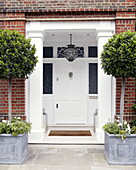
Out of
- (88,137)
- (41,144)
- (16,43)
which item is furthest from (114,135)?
(16,43)

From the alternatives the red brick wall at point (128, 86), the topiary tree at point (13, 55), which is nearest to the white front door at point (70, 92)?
the red brick wall at point (128, 86)

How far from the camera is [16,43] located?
12.5 feet

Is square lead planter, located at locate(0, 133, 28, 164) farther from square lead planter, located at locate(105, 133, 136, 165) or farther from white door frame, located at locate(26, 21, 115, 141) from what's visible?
square lead planter, located at locate(105, 133, 136, 165)

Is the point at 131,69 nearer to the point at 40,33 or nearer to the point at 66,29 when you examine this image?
the point at 66,29

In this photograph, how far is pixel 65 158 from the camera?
4.08m

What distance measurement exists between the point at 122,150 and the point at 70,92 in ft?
10.3

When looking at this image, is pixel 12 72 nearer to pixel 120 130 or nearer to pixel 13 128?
pixel 13 128

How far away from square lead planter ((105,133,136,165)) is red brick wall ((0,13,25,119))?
92.9 inches

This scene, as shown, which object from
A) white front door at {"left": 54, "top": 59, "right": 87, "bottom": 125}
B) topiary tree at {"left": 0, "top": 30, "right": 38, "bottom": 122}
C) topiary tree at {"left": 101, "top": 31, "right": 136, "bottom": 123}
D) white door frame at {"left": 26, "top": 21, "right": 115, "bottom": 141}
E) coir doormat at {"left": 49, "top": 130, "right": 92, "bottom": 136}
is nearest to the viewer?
topiary tree at {"left": 101, "top": 31, "right": 136, "bottom": 123}

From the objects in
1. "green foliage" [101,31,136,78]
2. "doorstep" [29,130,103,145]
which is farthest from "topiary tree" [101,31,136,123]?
"doorstep" [29,130,103,145]

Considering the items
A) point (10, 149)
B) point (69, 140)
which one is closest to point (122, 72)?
point (69, 140)

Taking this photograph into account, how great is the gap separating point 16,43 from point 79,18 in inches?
76.8

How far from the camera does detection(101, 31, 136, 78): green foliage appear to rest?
144 inches

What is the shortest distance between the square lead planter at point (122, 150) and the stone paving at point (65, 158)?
0.10 meters
